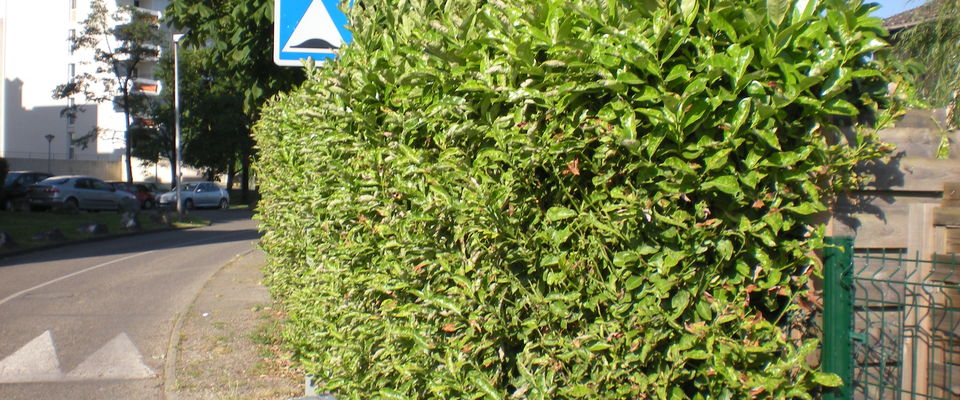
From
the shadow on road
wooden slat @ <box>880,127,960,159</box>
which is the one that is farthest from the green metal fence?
the shadow on road

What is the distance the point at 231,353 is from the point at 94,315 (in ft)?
11.9

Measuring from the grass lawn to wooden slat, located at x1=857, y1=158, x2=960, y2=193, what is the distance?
19.0 metres

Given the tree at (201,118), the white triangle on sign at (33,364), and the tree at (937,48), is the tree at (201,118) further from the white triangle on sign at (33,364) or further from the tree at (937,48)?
the tree at (937,48)

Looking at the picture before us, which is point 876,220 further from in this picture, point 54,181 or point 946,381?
point 54,181

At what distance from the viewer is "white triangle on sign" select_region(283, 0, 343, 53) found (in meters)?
6.29

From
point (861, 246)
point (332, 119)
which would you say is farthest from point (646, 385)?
point (332, 119)

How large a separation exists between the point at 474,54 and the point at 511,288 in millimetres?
901

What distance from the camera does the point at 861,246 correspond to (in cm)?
285

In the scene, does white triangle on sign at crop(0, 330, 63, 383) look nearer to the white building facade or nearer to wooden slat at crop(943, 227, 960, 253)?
wooden slat at crop(943, 227, 960, 253)

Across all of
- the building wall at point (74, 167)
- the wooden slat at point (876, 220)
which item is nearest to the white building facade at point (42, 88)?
the building wall at point (74, 167)

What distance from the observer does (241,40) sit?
1015 cm

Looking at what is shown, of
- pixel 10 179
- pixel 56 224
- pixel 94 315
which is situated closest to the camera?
pixel 94 315

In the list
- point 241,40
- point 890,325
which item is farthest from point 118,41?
point 890,325

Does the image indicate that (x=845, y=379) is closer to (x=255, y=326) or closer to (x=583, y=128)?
(x=583, y=128)
